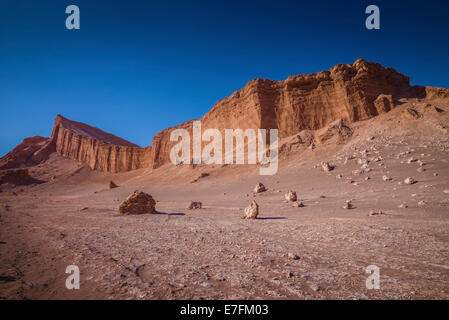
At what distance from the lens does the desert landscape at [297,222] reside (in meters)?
3.02

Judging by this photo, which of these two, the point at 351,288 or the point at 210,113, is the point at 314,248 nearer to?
the point at 351,288

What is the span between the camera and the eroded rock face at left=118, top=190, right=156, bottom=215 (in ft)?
39.1

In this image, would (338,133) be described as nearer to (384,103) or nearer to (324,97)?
(324,97)

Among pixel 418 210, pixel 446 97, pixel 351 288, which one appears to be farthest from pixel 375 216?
pixel 446 97

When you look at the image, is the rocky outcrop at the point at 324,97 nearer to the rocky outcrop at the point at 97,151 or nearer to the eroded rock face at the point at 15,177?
the rocky outcrop at the point at 97,151

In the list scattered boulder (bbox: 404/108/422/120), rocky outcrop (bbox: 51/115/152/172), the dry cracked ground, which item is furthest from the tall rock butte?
the dry cracked ground

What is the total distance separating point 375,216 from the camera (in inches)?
317

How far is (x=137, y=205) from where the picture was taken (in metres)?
12.1

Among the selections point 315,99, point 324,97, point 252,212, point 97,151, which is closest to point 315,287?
point 252,212

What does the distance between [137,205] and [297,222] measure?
28.7 feet

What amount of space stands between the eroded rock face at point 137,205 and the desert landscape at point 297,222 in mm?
84

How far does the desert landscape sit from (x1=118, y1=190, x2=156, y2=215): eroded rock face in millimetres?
84
